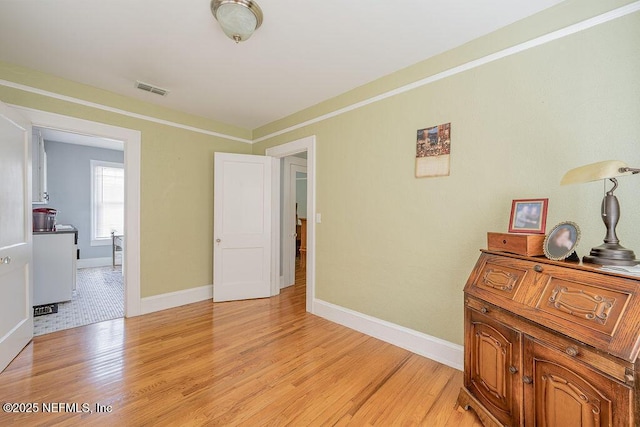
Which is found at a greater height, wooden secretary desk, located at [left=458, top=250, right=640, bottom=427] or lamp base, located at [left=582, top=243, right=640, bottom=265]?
lamp base, located at [left=582, top=243, right=640, bottom=265]

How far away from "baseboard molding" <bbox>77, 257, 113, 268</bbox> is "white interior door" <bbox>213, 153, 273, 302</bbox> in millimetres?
4200

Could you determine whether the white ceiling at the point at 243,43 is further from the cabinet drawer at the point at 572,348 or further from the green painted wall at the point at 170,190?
the cabinet drawer at the point at 572,348

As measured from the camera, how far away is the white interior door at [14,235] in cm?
211

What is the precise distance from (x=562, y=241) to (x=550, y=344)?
0.53 meters

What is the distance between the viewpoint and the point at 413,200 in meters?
2.45

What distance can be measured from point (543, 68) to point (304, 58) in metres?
1.77

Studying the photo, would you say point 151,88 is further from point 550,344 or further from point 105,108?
point 550,344

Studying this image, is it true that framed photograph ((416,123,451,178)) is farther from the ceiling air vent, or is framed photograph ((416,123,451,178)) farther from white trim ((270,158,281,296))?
the ceiling air vent

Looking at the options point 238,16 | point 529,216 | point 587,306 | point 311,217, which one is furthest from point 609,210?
point 311,217

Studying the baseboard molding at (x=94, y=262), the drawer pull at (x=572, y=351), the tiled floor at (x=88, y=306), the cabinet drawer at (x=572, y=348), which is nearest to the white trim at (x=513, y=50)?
the cabinet drawer at (x=572, y=348)

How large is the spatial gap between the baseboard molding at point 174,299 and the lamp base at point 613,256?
405 centimetres

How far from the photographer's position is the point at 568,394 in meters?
1.13

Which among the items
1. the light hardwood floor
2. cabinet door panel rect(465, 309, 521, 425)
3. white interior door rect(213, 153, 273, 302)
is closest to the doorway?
the light hardwood floor

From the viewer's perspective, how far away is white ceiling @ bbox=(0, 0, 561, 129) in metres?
1.80
